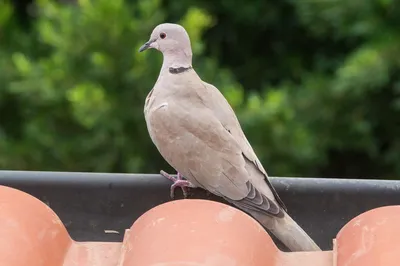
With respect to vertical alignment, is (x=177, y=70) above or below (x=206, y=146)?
above

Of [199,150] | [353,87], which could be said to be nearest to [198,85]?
[199,150]

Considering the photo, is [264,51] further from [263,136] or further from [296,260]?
[296,260]

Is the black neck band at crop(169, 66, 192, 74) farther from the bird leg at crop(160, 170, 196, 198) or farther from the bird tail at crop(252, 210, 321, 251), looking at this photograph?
the bird tail at crop(252, 210, 321, 251)

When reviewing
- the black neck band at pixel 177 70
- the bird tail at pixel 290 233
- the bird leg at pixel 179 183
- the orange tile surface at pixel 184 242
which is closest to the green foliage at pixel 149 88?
the black neck band at pixel 177 70

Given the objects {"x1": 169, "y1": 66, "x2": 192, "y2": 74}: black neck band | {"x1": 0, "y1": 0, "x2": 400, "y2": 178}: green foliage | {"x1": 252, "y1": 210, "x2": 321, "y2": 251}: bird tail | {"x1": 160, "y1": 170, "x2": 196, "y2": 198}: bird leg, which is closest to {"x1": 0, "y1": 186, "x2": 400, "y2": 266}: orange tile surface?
{"x1": 252, "y1": 210, "x2": 321, "y2": 251}: bird tail

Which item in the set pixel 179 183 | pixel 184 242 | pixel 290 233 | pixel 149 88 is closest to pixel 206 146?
pixel 179 183

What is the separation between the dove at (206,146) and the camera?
1.51 m

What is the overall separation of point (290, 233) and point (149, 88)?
Answer: 108cm

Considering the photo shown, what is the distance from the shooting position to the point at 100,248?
1.04 m

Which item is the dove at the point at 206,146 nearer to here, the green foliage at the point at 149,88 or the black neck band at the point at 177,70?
the black neck band at the point at 177,70

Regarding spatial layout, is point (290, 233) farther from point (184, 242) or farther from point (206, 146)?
point (184, 242)

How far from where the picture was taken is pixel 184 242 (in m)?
0.93

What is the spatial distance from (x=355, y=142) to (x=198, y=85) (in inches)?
47.5

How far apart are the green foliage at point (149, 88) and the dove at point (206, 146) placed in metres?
0.73
